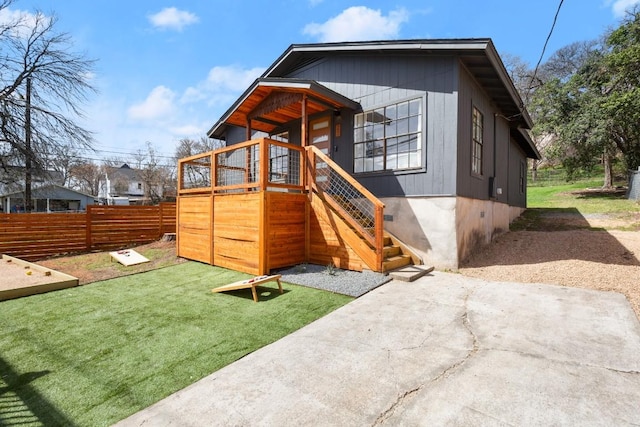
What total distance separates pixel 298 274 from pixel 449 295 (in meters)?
2.61

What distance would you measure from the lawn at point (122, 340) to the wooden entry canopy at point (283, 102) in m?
3.87

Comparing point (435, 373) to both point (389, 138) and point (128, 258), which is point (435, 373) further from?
point (128, 258)

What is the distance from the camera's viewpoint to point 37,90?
10.9 meters

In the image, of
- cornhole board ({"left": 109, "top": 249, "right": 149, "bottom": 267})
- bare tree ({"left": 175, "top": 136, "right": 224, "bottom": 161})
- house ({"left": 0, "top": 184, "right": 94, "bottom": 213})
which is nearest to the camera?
cornhole board ({"left": 109, "top": 249, "right": 149, "bottom": 267})

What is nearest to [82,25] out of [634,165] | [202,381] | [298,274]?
[298,274]

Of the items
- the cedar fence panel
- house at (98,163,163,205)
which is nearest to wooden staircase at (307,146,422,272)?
the cedar fence panel

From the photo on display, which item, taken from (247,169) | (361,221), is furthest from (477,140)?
(247,169)

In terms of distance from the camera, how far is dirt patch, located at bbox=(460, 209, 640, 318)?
5.05 m

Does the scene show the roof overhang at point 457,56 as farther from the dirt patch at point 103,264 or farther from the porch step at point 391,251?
the dirt patch at point 103,264

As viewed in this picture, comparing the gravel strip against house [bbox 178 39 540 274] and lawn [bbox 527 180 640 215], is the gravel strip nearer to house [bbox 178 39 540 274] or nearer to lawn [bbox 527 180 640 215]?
house [bbox 178 39 540 274]

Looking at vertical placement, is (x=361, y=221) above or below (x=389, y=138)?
below

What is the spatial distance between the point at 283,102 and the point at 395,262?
468 centimetres

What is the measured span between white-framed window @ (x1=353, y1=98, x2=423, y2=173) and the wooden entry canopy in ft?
2.08

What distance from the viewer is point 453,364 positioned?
2.56 m
